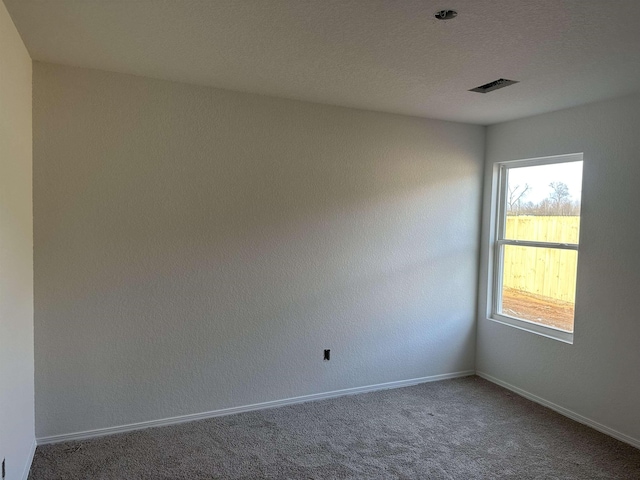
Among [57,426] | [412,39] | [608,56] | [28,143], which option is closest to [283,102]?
[412,39]

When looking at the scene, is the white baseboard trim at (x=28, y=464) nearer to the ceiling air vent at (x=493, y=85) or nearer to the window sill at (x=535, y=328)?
the ceiling air vent at (x=493, y=85)

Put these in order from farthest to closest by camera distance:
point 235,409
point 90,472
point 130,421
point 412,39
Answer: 1. point 235,409
2. point 130,421
3. point 90,472
4. point 412,39

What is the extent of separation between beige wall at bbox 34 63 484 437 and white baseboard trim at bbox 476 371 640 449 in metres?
0.40

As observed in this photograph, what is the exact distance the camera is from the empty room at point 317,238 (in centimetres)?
222

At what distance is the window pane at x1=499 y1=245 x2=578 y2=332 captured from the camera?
3529 millimetres

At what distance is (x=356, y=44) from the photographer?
2.29 metres

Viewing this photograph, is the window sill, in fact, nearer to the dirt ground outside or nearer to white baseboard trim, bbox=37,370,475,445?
the dirt ground outside

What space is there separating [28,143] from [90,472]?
194 cm

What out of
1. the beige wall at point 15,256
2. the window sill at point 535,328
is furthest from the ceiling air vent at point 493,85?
the beige wall at point 15,256

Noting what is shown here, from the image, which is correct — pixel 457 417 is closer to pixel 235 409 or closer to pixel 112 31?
pixel 235 409

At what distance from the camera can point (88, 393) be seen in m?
2.92

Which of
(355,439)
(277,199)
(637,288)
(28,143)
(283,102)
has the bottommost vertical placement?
(355,439)

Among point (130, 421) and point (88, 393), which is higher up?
point (88, 393)

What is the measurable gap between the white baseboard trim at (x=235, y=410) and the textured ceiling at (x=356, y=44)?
7.76ft
